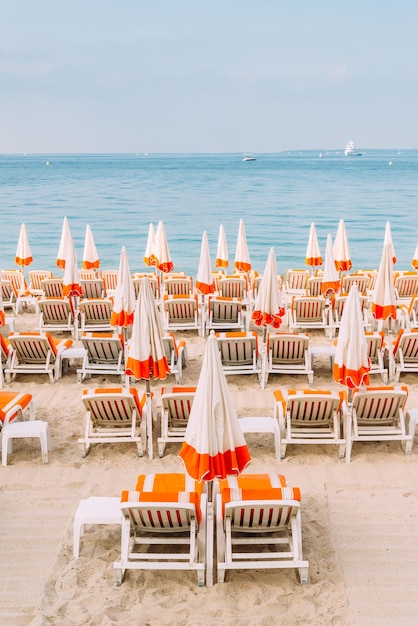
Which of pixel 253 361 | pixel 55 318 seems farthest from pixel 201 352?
pixel 55 318

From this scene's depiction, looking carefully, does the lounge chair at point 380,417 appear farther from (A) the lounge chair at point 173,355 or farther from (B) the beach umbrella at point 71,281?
(B) the beach umbrella at point 71,281

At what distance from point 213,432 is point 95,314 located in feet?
24.3

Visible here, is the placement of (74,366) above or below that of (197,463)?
below

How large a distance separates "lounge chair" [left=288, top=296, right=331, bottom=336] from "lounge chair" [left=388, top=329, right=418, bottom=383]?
2267 millimetres

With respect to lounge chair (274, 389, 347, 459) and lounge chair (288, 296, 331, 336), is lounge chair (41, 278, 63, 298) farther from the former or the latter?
lounge chair (274, 389, 347, 459)

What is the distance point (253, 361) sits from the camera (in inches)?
379

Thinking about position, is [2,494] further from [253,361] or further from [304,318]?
[304,318]

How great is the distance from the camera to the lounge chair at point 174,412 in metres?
7.13

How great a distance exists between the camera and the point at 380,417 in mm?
7285

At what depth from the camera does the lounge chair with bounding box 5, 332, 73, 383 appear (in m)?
9.45

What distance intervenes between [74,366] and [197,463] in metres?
6.06

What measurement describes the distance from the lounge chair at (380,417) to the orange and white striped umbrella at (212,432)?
8.46 feet

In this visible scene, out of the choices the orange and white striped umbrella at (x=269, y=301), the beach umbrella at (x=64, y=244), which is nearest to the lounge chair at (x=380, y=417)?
the orange and white striped umbrella at (x=269, y=301)

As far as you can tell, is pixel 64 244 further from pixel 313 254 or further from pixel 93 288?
pixel 313 254
